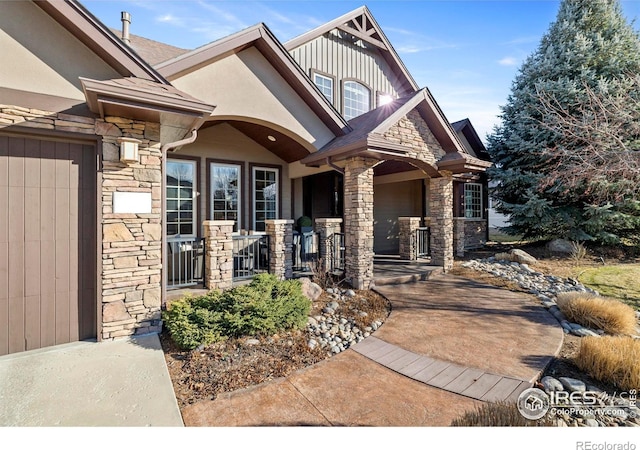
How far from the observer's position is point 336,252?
25.7ft

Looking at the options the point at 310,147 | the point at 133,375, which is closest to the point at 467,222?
the point at 310,147

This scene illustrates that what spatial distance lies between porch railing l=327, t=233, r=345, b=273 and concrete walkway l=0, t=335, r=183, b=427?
4.33 metres

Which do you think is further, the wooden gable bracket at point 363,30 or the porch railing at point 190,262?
the wooden gable bracket at point 363,30

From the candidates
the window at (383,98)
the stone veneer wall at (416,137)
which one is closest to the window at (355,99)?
the window at (383,98)

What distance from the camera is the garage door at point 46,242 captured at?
3.99 meters

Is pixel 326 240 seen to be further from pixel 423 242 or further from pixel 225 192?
pixel 423 242

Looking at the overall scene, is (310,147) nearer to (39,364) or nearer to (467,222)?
(39,364)

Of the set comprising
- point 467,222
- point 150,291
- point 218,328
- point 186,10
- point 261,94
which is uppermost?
point 186,10

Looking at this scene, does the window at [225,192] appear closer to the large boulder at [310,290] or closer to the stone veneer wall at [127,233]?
the large boulder at [310,290]

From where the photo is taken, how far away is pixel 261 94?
6.43 meters

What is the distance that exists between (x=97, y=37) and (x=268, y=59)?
3128mm

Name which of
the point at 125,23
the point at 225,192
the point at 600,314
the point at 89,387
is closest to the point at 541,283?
the point at 600,314

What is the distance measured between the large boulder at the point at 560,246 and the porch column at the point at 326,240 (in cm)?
965

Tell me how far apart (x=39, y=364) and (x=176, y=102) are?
150 inches
